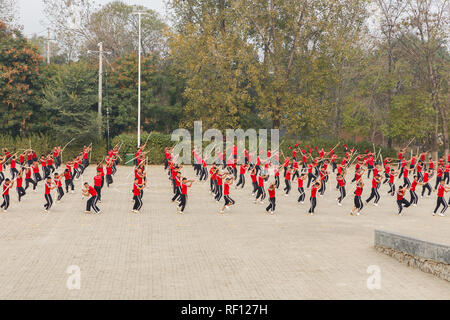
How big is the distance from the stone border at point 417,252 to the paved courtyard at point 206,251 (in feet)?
0.74

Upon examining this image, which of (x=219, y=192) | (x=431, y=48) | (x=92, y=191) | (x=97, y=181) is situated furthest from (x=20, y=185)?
(x=431, y=48)

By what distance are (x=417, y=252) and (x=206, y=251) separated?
5264 mm

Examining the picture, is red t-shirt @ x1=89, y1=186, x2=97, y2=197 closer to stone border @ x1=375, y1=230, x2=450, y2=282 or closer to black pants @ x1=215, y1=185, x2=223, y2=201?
black pants @ x1=215, y1=185, x2=223, y2=201

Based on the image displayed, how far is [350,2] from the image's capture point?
43.0 meters

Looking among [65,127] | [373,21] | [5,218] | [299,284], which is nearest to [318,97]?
[373,21]

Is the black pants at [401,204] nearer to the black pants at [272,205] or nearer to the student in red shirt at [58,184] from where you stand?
the black pants at [272,205]

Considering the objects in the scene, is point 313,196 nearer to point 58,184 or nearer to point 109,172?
point 58,184

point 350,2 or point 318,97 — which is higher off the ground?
point 350,2

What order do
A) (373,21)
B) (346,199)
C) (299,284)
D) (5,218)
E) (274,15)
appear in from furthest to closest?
1. (373,21)
2. (274,15)
3. (346,199)
4. (5,218)
5. (299,284)

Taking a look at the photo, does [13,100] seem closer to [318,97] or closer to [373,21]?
[318,97]

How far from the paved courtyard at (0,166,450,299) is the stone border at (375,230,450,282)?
23cm

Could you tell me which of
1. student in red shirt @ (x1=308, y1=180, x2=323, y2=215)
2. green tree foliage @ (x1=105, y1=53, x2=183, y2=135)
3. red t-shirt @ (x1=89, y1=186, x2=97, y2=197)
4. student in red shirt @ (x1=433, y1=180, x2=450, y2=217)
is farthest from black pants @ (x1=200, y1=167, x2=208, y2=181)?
green tree foliage @ (x1=105, y1=53, x2=183, y2=135)

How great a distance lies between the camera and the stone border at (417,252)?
11.0m

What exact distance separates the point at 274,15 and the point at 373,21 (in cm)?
928
